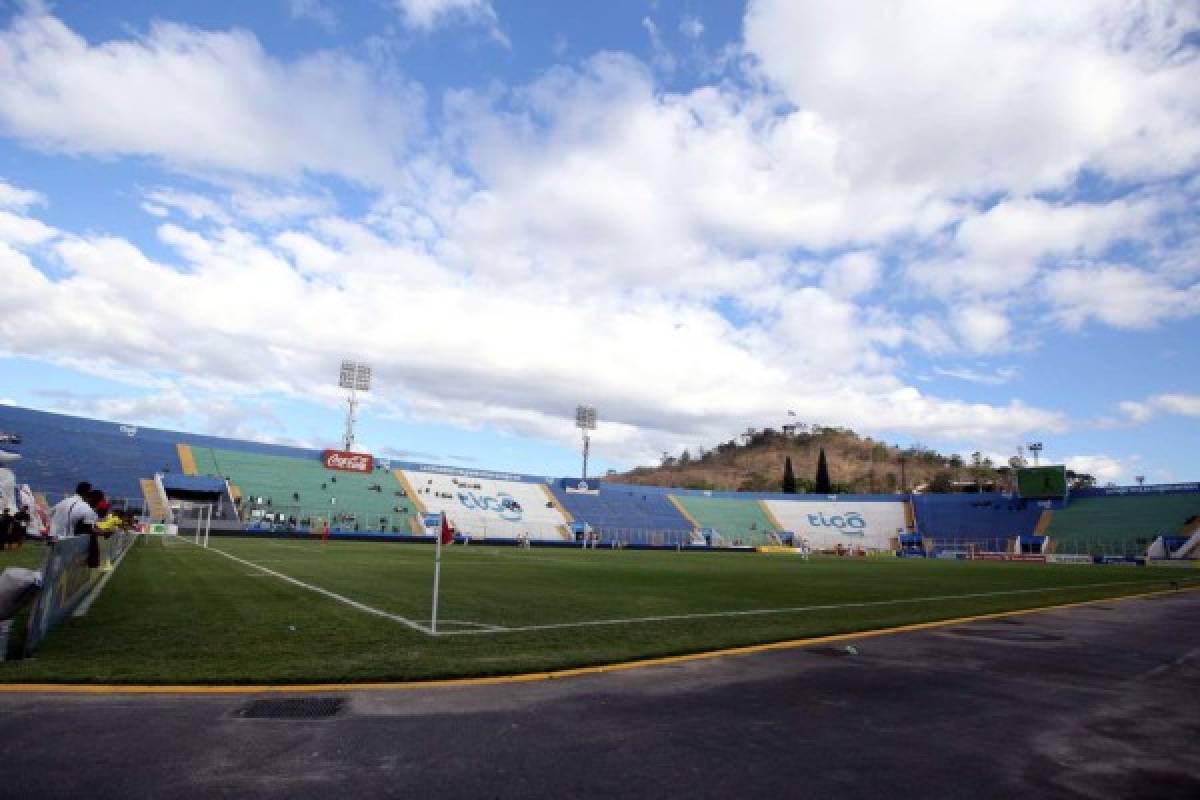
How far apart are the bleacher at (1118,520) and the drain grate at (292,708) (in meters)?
76.7

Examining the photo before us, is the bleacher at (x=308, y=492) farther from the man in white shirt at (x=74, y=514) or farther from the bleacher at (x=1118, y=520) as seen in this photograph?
the bleacher at (x=1118, y=520)

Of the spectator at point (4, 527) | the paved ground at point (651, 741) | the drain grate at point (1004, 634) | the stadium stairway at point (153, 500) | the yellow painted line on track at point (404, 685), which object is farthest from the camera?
the stadium stairway at point (153, 500)

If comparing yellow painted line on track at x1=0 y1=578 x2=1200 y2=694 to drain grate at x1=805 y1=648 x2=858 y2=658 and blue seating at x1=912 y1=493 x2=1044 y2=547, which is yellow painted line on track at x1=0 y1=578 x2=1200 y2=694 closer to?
drain grate at x1=805 y1=648 x2=858 y2=658

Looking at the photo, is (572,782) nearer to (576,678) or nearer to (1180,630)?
(576,678)

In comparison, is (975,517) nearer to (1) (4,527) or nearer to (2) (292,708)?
(1) (4,527)

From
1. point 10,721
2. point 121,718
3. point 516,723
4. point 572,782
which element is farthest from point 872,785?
point 10,721

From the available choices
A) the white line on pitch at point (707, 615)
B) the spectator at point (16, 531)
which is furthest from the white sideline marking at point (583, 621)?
the spectator at point (16, 531)

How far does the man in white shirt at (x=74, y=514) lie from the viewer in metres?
10.6

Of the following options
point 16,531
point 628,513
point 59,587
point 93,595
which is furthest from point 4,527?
point 628,513

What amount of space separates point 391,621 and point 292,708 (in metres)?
5.07

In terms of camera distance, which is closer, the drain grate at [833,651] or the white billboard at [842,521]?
the drain grate at [833,651]

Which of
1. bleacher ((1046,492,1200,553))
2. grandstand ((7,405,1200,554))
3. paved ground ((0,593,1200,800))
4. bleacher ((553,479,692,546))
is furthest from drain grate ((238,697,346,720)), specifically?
bleacher ((1046,492,1200,553))

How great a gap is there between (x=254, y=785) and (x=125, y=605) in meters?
9.36

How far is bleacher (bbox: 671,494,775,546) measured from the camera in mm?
84375
